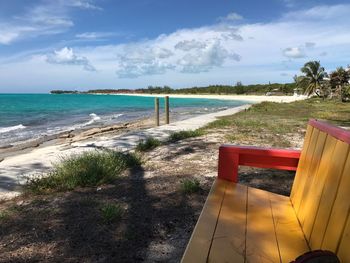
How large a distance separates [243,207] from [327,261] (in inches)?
46.6

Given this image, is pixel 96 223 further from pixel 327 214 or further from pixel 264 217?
pixel 327 214

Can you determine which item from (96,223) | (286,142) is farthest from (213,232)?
(286,142)

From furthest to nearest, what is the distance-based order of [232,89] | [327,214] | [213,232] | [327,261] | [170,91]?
[170,91] → [232,89] → [213,232] → [327,214] → [327,261]

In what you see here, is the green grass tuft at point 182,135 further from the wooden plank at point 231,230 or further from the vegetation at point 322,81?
the vegetation at point 322,81

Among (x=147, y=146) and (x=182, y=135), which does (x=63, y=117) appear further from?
(x=147, y=146)

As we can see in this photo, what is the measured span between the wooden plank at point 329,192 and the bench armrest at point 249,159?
117 cm

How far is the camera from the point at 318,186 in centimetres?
205

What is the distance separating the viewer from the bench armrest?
309 centimetres

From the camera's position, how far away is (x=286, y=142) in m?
9.41

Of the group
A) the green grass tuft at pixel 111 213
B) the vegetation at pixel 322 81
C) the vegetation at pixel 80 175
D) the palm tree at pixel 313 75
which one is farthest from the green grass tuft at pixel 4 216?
the palm tree at pixel 313 75

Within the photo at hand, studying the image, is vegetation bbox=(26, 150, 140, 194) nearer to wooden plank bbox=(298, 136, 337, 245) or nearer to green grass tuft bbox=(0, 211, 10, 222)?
green grass tuft bbox=(0, 211, 10, 222)

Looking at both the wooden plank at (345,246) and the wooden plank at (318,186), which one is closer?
the wooden plank at (345,246)

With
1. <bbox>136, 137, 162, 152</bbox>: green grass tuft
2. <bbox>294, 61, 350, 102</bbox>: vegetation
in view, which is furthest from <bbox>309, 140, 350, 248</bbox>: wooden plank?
<bbox>294, 61, 350, 102</bbox>: vegetation

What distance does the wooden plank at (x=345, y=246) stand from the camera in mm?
1428
